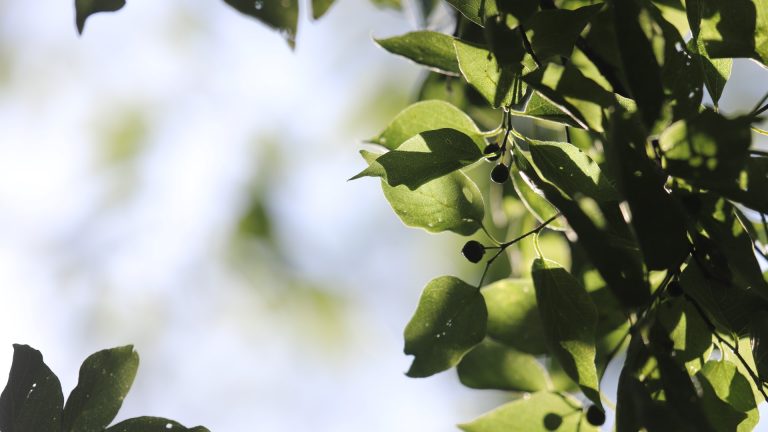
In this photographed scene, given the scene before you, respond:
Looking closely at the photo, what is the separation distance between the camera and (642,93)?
60 cm

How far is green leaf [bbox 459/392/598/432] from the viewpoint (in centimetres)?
87

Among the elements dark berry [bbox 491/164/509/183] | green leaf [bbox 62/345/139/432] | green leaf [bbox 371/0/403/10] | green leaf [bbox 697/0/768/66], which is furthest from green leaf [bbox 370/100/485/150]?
green leaf [bbox 371/0/403/10]

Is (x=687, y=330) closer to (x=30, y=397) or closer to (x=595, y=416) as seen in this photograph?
(x=595, y=416)

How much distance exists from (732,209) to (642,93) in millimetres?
189

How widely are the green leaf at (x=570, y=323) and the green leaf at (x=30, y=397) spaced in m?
0.51

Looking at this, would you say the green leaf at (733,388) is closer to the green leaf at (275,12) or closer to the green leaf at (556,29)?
the green leaf at (556,29)

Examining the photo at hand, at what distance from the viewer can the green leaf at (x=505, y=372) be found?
0.97 meters

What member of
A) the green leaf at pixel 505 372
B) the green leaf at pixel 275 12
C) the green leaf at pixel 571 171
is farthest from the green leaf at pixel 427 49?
the green leaf at pixel 505 372

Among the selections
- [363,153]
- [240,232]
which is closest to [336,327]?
[240,232]

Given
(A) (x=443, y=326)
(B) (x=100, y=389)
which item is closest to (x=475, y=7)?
(A) (x=443, y=326)

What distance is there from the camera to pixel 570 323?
2.45 ft

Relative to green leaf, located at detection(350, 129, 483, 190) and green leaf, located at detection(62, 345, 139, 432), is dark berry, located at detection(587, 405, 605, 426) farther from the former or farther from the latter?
green leaf, located at detection(62, 345, 139, 432)

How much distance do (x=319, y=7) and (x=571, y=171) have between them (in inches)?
20.6

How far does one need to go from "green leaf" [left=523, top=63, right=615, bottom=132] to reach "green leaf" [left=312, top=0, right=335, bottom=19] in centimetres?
50
